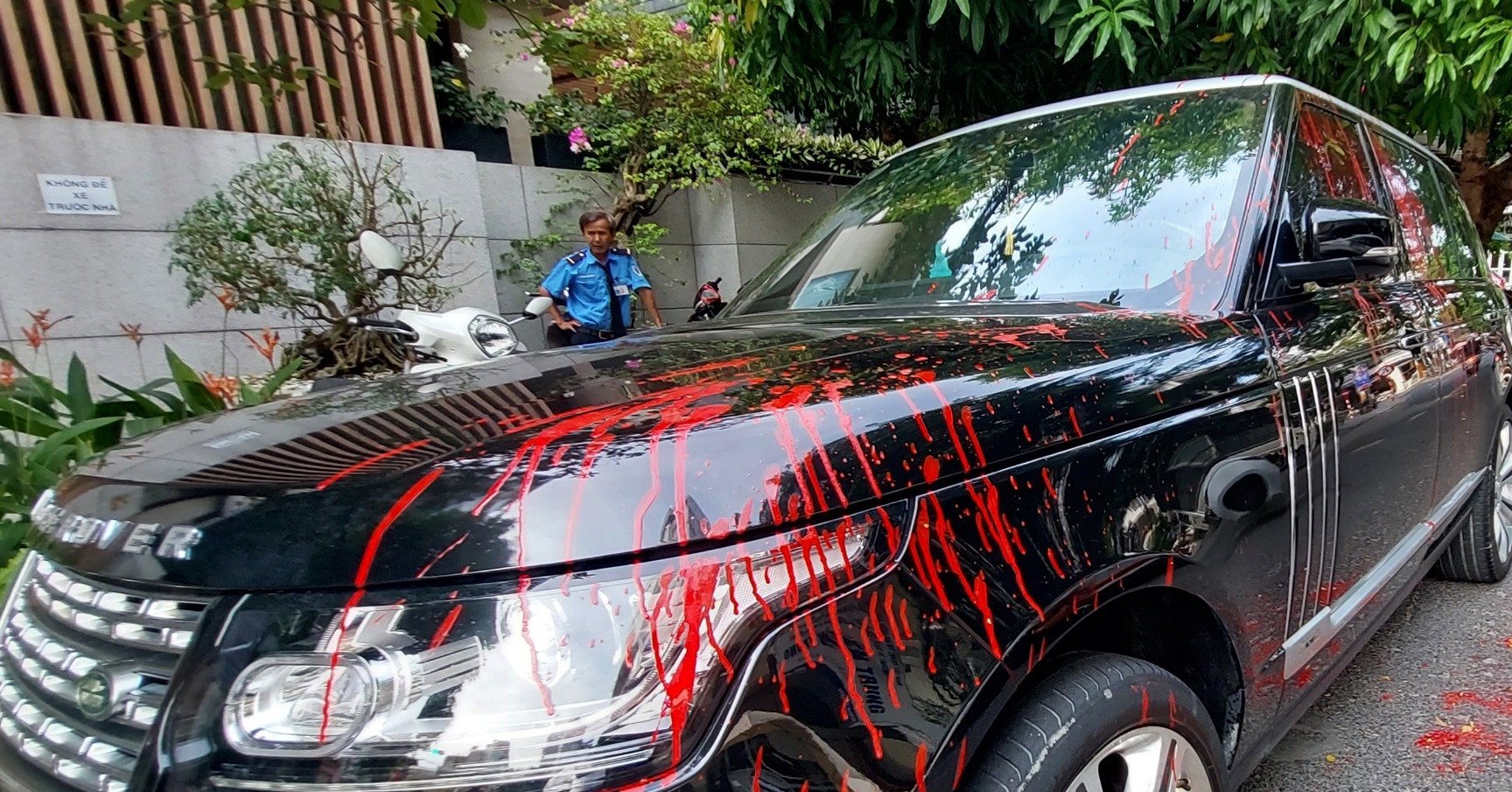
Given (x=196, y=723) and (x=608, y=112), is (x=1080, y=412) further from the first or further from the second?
(x=608, y=112)

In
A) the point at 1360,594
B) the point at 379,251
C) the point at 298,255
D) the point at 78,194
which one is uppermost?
the point at 78,194

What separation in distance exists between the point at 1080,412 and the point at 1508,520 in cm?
376

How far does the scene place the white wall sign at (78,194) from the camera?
5066mm

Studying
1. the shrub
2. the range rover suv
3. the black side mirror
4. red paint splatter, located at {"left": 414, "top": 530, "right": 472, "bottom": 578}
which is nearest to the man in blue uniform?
the shrub

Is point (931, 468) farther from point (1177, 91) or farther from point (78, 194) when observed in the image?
point (78, 194)

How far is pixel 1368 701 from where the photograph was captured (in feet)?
8.68

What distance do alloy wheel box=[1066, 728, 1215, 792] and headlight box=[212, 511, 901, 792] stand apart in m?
0.72

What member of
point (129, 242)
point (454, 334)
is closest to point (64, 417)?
point (454, 334)

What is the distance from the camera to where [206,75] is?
5.75m

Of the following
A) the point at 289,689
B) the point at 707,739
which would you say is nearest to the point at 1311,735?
the point at 707,739

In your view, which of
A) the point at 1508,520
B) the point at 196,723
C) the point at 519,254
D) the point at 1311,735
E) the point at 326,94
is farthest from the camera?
the point at 519,254

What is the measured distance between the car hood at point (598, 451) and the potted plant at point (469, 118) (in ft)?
21.7

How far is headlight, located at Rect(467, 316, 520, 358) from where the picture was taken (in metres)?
3.92

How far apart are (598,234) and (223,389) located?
2.98m
